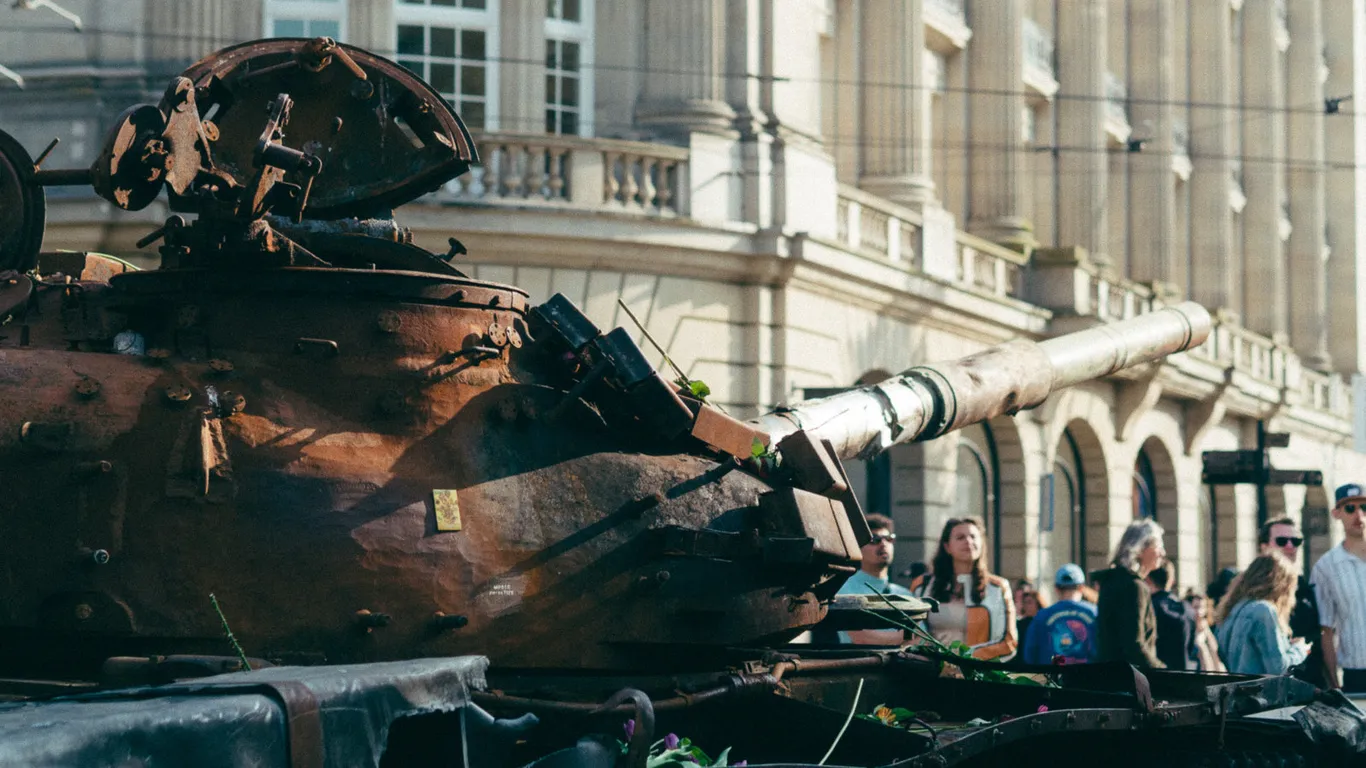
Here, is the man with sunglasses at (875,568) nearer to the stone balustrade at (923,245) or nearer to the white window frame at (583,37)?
the white window frame at (583,37)

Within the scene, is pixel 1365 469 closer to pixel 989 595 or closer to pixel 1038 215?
pixel 1038 215

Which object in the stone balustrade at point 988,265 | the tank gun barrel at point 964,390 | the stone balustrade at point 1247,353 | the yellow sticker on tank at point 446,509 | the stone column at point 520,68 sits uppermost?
the stone column at point 520,68

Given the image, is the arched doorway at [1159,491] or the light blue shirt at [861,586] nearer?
the light blue shirt at [861,586]

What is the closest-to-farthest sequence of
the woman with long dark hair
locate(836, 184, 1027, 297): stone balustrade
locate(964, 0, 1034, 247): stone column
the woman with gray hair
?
the woman with gray hair → the woman with long dark hair → locate(836, 184, 1027, 297): stone balustrade → locate(964, 0, 1034, 247): stone column

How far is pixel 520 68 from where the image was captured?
828 inches

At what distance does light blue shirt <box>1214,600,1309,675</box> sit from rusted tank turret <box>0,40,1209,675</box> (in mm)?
4714

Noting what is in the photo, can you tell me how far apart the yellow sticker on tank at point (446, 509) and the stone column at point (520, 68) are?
1514 centimetres

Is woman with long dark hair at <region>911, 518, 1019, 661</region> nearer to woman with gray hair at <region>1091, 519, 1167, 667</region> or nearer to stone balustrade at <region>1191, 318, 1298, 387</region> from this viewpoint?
woman with gray hair at <region>1091, 519, 1167, 667</region>

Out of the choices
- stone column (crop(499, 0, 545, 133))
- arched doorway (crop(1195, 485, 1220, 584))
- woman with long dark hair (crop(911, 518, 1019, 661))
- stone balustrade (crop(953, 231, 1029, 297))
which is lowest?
arched doorway (crop(1195, 485, 1220, 584))

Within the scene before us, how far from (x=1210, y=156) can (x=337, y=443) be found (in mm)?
35348

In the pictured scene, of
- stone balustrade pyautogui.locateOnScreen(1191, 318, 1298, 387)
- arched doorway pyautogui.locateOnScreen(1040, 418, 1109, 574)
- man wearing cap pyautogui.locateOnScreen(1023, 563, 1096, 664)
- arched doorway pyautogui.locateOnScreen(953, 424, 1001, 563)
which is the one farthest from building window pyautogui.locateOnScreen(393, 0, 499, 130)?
stone balustrade pyautogui.locateOnScreen(1191, 318, 1298, 387)

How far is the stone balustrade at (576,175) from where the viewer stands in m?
19.5

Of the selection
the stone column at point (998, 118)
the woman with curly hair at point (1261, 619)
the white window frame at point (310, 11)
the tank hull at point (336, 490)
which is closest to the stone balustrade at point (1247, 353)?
the stone column at point (998, 118)

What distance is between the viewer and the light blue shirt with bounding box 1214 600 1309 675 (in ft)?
36.7
